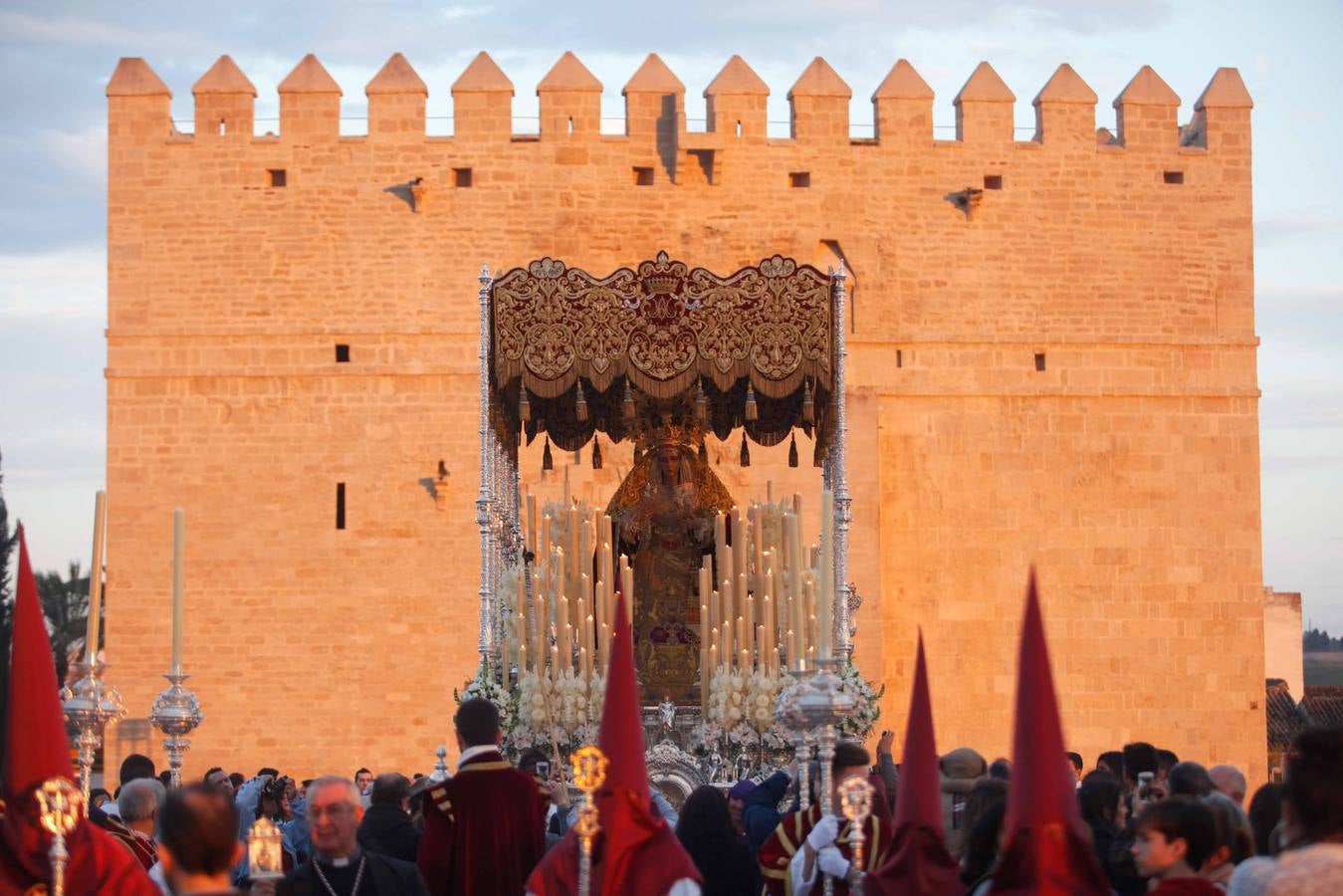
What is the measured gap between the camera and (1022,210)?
71.2 feet

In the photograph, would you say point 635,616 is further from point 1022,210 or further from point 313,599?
point 1022,210

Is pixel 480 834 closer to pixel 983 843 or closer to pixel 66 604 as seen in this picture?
pixel 983 843

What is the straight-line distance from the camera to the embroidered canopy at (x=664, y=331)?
40.7 ft

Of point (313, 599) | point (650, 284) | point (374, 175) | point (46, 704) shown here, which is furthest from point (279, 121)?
point (46, 704)

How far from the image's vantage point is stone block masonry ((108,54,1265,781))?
68.8 ft

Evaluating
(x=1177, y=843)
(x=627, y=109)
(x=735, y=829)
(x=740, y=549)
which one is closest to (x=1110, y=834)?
(x=1177, y=843)

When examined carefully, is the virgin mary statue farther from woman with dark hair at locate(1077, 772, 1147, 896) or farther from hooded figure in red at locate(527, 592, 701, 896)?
hooded figure in red at locate(527, 592, 701, 896)

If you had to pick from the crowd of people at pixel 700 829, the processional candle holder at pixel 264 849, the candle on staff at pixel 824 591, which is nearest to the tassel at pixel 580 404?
the candle on staff at pixel 824 591

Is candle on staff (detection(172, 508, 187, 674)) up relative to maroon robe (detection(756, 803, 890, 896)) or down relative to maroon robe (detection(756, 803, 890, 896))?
up

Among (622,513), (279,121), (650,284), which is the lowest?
(622,513)

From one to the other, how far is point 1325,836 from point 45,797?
3.23m

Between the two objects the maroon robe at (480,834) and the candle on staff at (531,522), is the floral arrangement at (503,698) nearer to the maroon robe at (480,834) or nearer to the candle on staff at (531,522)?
the candle on staff at (531,522)

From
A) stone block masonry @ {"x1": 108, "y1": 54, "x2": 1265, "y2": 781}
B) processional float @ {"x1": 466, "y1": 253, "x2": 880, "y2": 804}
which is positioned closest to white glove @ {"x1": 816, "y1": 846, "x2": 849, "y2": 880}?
processional float @ {"x1": 466, "y1": 253, "x2": 880, "y2": 804}

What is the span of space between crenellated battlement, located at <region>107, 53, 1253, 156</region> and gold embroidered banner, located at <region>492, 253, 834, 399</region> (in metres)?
8.98
